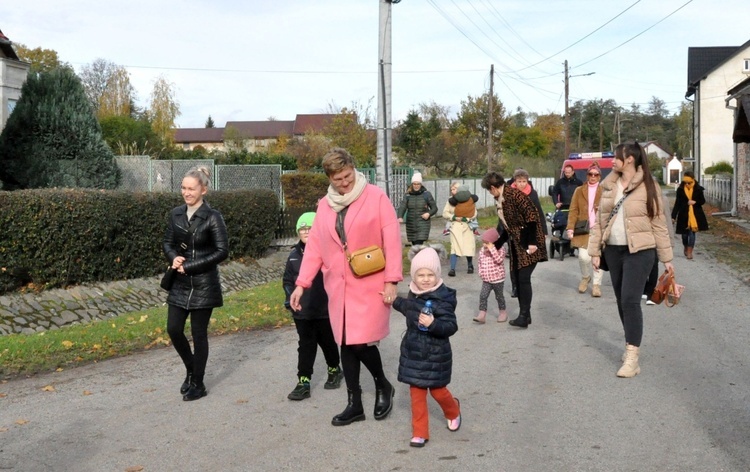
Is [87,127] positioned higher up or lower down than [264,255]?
higher up

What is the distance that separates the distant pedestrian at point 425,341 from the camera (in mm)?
5414

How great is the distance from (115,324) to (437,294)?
6775mm

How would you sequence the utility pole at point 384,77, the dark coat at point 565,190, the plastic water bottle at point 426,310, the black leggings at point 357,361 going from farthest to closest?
1. the utility pole at point 384,77
2. the dark coat at point 565,190
3. the black leggings at point 357,361
4. the plastic water bottle at point 426,310

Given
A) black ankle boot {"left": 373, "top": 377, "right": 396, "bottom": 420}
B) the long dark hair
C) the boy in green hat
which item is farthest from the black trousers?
the long dark hair

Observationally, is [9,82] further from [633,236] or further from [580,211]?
[633,236]

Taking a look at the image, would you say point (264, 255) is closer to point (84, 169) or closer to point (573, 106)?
point (84, 169)

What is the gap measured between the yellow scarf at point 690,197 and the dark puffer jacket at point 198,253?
40.4ft

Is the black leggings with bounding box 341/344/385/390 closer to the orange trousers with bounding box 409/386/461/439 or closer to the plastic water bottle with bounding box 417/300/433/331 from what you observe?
the orange trousers with bounding box 409/386/461/439

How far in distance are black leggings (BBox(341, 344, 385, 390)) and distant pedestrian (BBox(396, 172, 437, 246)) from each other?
30.8ft

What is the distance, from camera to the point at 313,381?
7.43 meters

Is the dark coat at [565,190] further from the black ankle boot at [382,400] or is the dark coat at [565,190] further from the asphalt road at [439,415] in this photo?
the black ankle boot at [382,400]

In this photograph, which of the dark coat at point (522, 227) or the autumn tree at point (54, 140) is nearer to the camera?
the dark coat at point (522, 227)

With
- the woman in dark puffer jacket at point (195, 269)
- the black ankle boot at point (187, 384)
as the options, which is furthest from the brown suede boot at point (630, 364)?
the black ankle boot at point (187, 384)

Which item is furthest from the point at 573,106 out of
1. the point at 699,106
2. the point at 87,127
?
the point at 87,127
